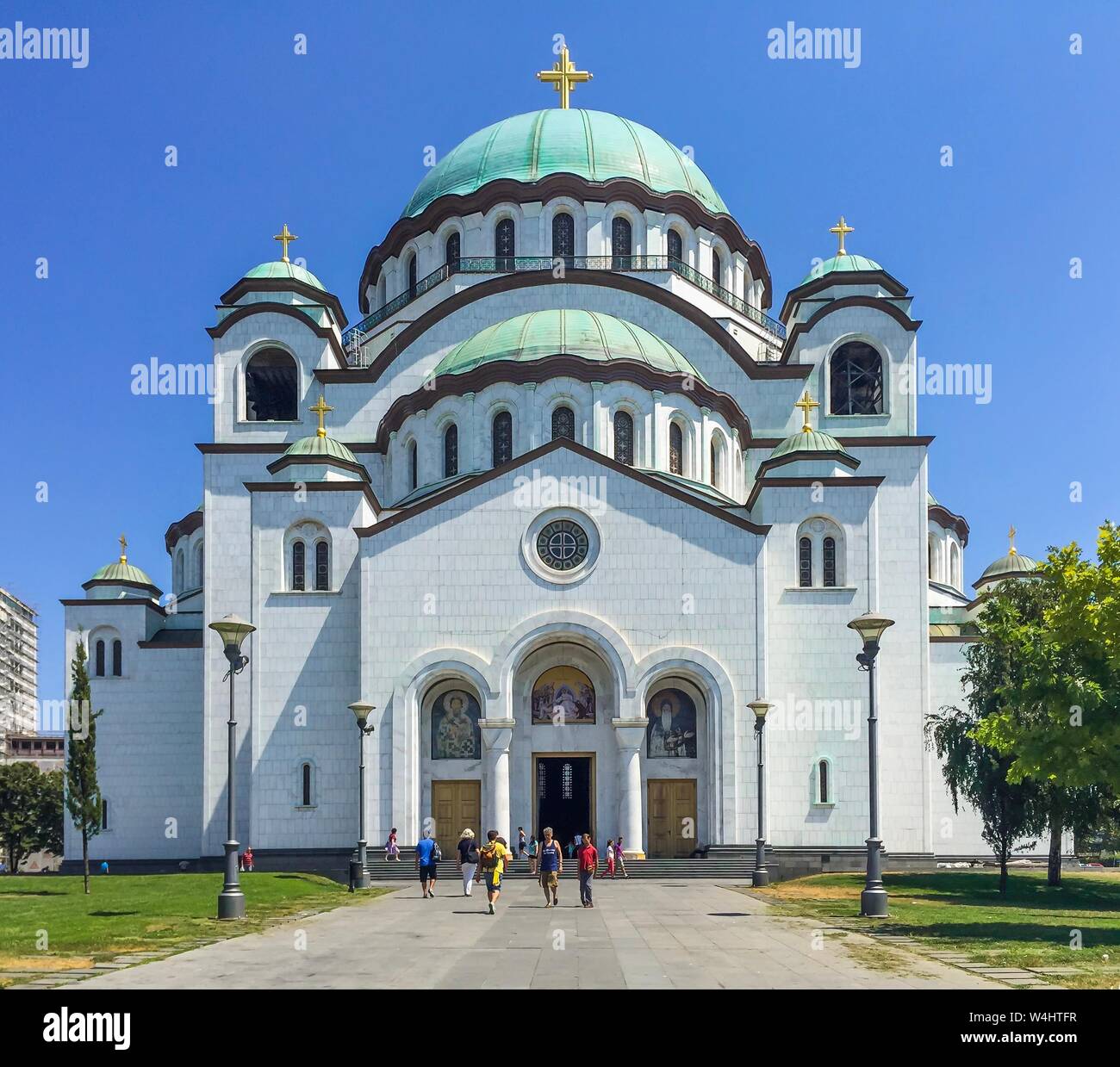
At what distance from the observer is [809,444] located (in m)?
41.6

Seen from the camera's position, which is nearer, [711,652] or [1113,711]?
[1113,711]

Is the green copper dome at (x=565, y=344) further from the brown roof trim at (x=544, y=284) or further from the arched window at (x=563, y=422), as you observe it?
the brown roof trim at (x=544, y=284)

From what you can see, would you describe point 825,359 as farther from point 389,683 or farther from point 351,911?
point 351,911

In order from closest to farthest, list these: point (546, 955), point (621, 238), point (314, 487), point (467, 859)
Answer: point (546, 955), point (467, 859), point (314, 487), point (621, 238)

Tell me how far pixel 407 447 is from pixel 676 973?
30560 mm

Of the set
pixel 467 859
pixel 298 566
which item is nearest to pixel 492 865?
pixel 467 859

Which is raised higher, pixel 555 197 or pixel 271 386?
pixel 555 197

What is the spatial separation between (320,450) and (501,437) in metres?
5.30

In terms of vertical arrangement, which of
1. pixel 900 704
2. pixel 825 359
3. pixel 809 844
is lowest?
pixel 809 844

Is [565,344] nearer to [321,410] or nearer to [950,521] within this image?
[321,410]

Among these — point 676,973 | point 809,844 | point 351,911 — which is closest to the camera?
point 676,973

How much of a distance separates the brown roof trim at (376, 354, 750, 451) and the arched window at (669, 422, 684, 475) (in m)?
1.08

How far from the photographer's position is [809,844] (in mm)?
38938
